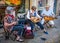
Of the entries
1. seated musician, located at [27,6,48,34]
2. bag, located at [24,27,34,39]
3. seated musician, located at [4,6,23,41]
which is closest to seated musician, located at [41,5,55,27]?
seated musician, located at [27,6,48,34]

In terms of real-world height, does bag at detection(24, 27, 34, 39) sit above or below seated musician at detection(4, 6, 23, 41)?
below

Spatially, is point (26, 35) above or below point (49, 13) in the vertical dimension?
below

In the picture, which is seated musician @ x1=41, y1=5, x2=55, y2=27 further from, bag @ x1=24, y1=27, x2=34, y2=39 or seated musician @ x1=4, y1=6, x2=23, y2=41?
seated musician @ x1=4, y1=6, x2=23, y2=41

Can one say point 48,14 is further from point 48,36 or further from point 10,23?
point 10,23

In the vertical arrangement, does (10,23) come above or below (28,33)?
above

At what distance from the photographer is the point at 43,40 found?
1859 millimetres

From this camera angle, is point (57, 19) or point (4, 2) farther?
point (57, 19)

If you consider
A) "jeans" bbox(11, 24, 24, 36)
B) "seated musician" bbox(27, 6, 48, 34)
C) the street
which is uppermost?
"seated musician" bbox(27, 6, 48, 34)

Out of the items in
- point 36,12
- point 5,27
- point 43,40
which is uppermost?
point 36,12

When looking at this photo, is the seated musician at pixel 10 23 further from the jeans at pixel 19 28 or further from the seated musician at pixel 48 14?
the seated musician at pixel 48 14

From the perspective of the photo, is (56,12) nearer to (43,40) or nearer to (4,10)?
(43,40)

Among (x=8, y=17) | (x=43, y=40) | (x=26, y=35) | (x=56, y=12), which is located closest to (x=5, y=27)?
(x=8, y=17)

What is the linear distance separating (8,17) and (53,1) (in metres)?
0.44

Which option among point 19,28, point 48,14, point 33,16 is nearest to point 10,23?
point 19,28
